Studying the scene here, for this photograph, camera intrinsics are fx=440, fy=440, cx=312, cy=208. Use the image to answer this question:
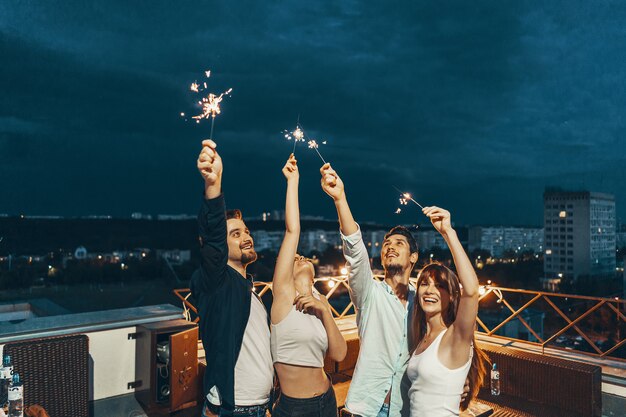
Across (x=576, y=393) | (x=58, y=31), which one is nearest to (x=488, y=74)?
(x=576, y=393)

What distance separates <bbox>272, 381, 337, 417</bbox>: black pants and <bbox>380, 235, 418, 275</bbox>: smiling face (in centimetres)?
74

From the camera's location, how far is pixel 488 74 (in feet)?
293

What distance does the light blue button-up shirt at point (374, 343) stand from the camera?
199cm

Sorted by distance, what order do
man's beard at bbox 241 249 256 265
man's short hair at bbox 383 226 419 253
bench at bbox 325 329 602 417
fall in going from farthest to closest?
bench at bbox 325 329 602 417
man's short hair at bbox 383 226 419 253
man's beard at bbox 241 249 256 265

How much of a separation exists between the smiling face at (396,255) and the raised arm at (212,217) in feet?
3.15

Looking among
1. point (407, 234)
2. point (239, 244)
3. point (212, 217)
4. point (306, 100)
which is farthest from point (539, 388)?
point (306, 100)

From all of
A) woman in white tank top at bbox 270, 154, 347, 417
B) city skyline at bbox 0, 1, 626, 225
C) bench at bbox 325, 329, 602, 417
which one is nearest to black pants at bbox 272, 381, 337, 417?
woman in white tank top at bbox 270, 154, 347, 417

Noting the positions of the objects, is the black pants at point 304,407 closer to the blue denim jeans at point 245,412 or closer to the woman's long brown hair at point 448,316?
the blue denim jeans at point 245,412

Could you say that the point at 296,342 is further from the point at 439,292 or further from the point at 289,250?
the point at 439,292

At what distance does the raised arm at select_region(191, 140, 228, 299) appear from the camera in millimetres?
1559

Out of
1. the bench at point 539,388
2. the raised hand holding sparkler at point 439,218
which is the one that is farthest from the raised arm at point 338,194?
the bench at point 539,388

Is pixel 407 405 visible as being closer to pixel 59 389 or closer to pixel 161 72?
pixel 59 389

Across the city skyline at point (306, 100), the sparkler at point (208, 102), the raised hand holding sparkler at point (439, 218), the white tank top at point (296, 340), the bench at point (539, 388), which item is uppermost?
the city skyline at point (306, 100)

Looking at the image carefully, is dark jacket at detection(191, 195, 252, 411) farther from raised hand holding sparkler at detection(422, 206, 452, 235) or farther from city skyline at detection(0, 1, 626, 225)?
city skyline at detection(0, 1, 626, 225)
